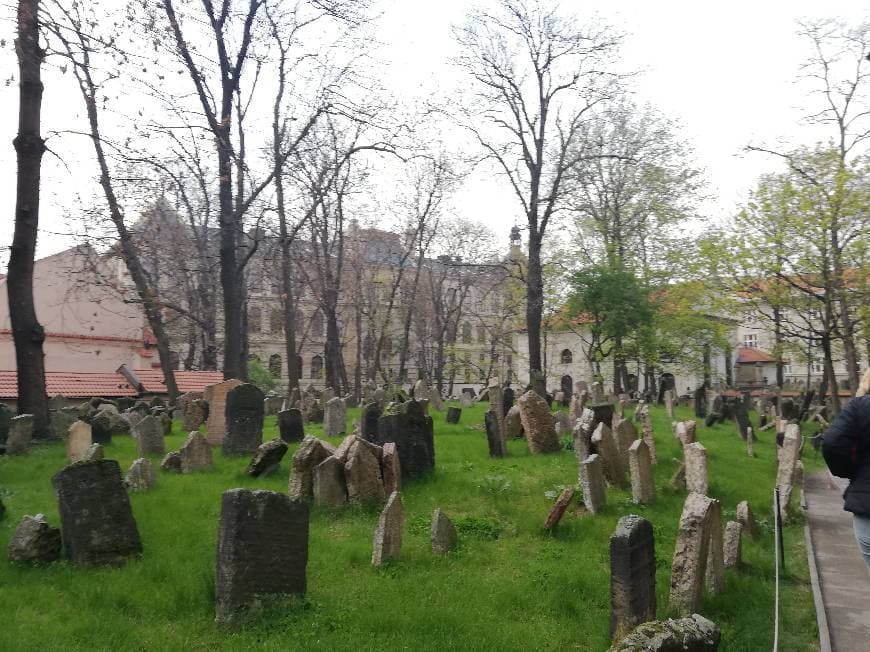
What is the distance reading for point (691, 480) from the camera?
28.3ft

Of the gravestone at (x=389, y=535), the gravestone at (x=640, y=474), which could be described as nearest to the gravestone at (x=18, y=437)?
the gravestone at (x=389, y=535)

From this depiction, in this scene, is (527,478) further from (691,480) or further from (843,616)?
(843,616)

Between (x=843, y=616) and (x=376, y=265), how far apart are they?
3187 centimetres

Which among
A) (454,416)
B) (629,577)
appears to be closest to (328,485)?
(629,577)

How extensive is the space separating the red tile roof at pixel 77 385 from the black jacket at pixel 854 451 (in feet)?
64.7

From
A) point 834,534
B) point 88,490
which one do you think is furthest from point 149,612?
point 834,534

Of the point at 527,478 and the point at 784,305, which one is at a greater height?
the point at 784,305

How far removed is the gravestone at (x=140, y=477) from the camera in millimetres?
8430

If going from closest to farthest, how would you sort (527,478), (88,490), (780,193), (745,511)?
(88,490) < (745,511) < (527,478) < (780,193)

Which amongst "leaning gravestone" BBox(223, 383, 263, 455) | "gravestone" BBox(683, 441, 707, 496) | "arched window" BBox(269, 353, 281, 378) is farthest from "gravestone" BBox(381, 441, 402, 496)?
"arched window" BBox(269, 353, 281, 378)

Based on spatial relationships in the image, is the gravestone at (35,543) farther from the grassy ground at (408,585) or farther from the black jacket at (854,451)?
the black jacket at (854,451)

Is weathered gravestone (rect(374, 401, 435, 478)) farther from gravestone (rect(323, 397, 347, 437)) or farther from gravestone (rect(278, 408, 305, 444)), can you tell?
gravestone (rect(323, 397, 347, 437))

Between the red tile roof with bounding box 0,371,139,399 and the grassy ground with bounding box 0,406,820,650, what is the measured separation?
12.2 metres

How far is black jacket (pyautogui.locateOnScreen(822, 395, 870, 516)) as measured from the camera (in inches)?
175
